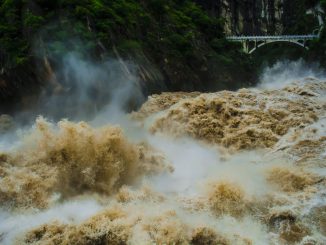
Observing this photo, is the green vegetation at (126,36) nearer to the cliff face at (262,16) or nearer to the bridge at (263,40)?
the bridge at (263,40)

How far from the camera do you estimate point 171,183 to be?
11.9m

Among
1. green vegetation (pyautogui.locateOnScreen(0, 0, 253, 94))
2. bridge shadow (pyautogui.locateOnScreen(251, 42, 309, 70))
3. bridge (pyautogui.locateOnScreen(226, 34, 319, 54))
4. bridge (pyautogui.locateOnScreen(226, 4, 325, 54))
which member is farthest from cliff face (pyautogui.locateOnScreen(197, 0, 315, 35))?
green vegetation (pyautogui.locateOnScreen(0, 0, 253, 94))

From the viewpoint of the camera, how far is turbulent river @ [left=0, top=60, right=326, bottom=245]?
8.46 meters

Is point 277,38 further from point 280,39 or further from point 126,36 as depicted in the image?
point 126,36

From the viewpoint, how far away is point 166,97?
63.5 feet

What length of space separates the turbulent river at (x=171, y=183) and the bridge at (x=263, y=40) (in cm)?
2837

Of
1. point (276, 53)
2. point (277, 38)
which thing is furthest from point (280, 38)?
point (276, 53)

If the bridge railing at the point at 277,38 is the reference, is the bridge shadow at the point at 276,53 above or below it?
below

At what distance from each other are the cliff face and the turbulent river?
36368 millimetres

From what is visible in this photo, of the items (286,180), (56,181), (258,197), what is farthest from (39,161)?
(286,180)

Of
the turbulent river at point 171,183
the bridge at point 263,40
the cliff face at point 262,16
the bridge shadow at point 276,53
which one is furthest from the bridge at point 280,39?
the turbulent river at point 171,183

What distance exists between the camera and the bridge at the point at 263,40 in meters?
42.4

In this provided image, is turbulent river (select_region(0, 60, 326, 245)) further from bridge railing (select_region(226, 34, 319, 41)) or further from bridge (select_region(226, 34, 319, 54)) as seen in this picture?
bridge (select_region(226, 34, 319, 54))

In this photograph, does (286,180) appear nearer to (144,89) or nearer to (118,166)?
(118,166)
